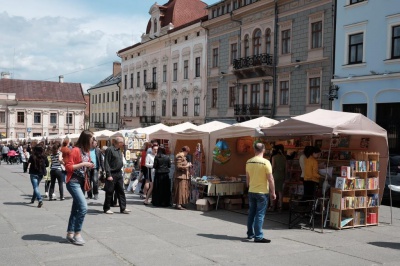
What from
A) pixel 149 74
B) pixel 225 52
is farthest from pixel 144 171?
pixel 149 74

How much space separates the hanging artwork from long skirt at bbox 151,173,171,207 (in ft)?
6.92

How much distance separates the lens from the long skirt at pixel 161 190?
13445mm

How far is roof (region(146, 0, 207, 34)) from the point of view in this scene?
145ft

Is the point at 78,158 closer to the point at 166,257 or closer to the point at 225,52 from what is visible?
the point at 166,257

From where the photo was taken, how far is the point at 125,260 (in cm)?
733

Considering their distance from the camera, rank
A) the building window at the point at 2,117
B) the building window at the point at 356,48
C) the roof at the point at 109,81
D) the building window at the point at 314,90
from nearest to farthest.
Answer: the building window at the point at 356,48
the building window at the point at 314,90
the roof at the point at 109,81
the building window at the point at 2,117

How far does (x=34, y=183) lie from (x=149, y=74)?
3564 centimetres

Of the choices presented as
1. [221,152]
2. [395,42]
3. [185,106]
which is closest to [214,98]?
[185,106]

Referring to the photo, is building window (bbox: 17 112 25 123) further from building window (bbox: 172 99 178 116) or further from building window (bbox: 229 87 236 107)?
building window (bbox: 229 87 236 107)

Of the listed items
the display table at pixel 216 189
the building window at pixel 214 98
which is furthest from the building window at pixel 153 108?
the display table at pixel 216 189

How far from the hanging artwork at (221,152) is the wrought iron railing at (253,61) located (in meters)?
16.0

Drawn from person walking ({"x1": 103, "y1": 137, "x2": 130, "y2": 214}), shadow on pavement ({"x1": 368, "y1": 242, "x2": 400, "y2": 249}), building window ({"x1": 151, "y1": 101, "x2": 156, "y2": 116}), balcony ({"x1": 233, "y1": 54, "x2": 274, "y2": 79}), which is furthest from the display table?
building window ({"x1": 151, "y1": 101, "x2": 156, "y2": 116})

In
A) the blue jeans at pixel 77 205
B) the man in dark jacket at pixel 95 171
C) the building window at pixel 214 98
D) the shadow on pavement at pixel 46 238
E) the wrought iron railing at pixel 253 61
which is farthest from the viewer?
the building window at pixel 214 98

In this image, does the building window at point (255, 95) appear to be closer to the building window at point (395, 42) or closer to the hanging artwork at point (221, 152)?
the building window at point (395, 42)
